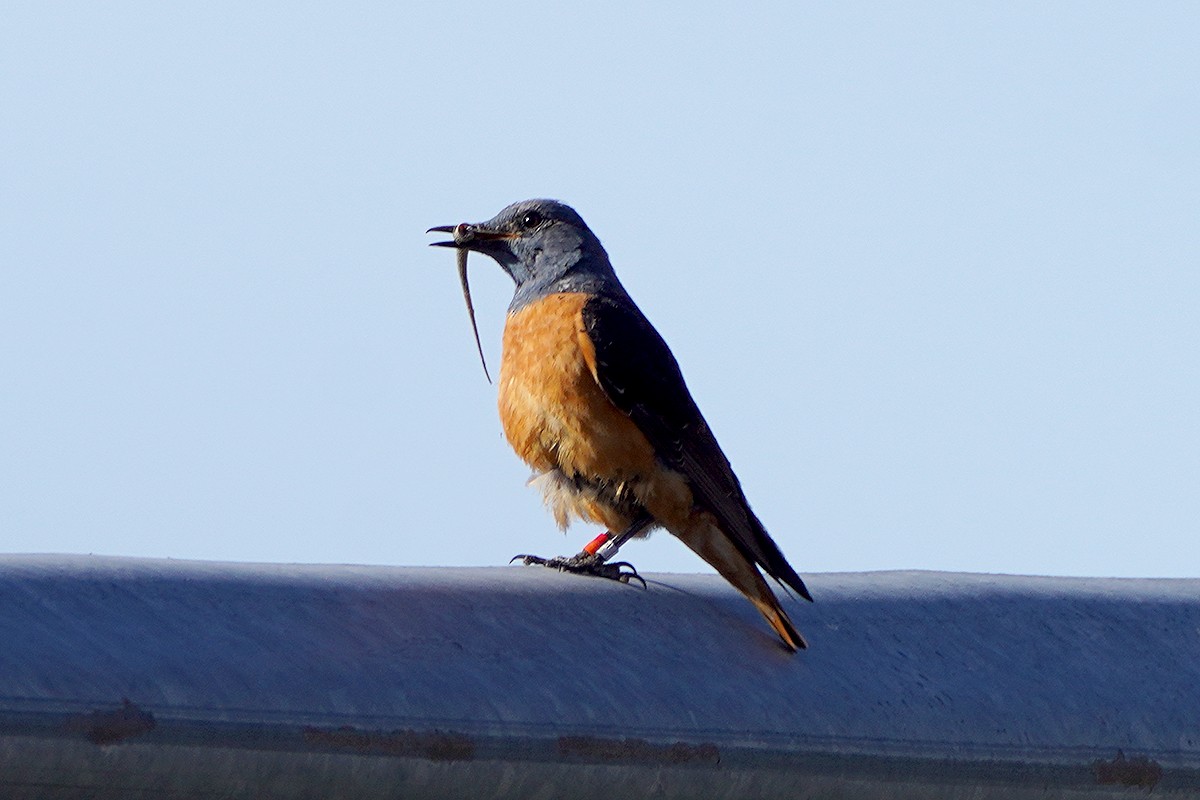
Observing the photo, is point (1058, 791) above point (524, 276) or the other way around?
the other way around

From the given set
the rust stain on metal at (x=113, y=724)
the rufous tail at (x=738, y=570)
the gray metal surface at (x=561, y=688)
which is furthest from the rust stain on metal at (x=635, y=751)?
the rust stain on metal at (x=113, y=724)

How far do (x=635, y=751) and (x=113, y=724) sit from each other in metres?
0.58

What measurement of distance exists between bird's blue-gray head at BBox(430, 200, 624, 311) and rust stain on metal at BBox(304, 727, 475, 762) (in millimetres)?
3658

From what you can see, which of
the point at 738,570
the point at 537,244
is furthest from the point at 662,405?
the point at 537,244

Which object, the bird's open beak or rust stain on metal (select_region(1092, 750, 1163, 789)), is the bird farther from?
rust stain on metal (select_region(1092, 750, 1163, 789))

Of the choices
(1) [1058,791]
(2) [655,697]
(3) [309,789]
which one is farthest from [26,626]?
(1) [1058,791]

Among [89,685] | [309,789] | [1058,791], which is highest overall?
[89,685]

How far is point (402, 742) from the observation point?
66.6 inches

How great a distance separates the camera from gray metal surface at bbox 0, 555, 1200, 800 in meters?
1.58

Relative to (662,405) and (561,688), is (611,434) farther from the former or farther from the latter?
(561,688)

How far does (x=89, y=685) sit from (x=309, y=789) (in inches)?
9.7

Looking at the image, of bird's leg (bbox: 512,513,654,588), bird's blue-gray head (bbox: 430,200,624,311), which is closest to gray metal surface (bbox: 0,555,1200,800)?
bird's leg (bbox: 512,513,654,588)

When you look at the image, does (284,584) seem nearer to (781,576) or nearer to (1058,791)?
(1058,791)

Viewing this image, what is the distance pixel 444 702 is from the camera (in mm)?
1753
